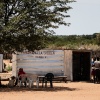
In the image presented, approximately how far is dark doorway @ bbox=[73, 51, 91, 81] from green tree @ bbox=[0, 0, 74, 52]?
788cm

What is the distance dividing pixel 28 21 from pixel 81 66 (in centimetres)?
1035

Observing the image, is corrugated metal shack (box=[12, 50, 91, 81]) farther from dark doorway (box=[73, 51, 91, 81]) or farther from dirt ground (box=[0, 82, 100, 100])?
dirt ground (box=[0, 82, 100, 100])

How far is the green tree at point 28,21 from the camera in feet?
70.2

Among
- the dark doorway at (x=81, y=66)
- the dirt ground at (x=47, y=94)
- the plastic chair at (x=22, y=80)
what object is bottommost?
the dirt ground at (x=47, y=94)

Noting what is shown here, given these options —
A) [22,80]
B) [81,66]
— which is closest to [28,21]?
[22,80]

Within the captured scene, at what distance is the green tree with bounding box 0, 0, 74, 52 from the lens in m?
21.4

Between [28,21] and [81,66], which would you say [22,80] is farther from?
[81,66]

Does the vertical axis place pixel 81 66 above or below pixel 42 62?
below

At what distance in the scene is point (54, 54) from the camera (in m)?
28.3

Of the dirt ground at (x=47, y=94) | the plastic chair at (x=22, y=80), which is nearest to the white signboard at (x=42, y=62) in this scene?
the plastic chair at (x=22, y=80)

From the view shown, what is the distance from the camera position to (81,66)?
3089cm

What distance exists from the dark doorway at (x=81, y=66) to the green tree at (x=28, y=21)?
7885 mm

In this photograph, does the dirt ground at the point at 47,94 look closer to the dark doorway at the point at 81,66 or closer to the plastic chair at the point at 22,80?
the plastic chair at the point at 22,80

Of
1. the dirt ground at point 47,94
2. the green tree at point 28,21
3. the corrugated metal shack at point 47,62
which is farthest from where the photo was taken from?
the corrugated metal shack at point 47,62
